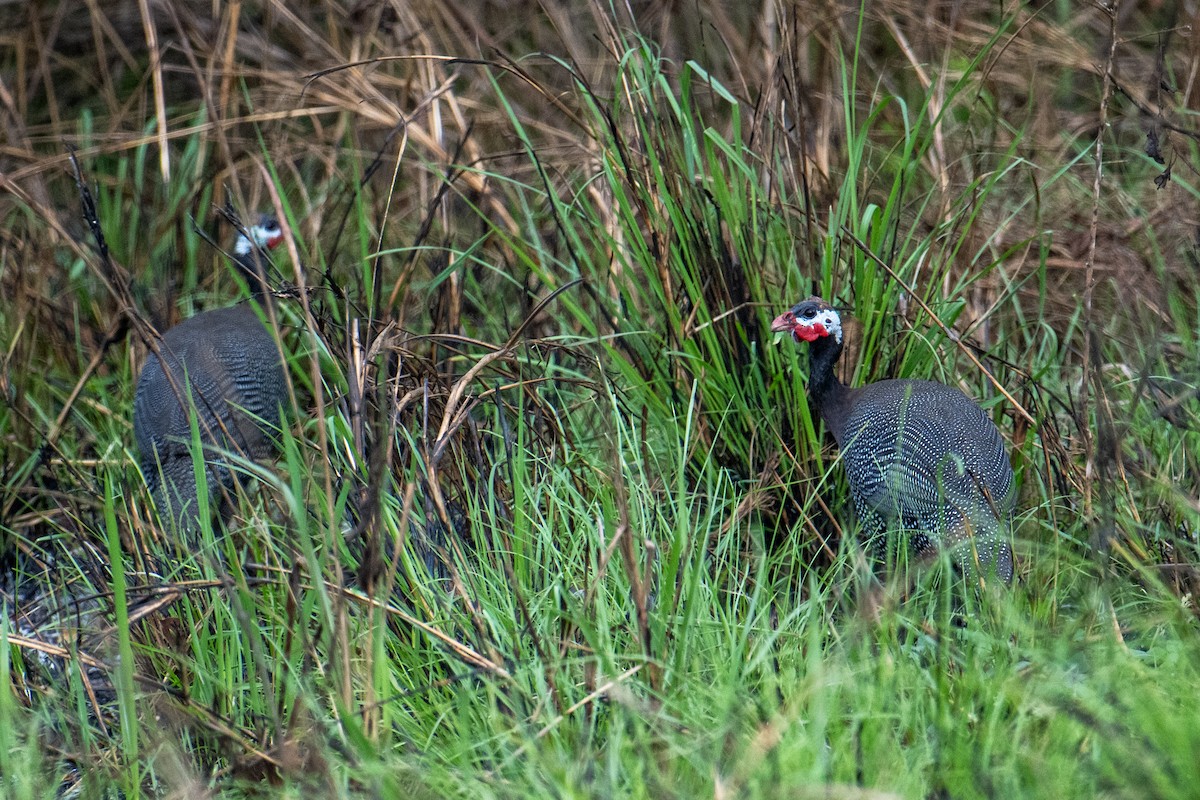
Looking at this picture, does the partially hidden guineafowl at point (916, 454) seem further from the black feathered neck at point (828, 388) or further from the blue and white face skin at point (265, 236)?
the blue and white face skin at point (265, 236)

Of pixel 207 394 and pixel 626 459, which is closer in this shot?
pixel 626 459

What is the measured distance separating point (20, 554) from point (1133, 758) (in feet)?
10.4

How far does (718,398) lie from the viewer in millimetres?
3270

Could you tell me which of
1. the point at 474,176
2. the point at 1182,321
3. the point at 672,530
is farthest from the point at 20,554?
the point at 1182,321

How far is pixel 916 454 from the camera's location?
3.13 m

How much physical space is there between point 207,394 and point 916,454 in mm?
2034

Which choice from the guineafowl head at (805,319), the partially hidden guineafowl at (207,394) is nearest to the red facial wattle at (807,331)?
the guineafowl head at (805,319)

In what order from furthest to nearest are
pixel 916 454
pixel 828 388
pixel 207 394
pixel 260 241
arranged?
pixel 260 241 → pixel 207 394 → pixel 828 388 → pixel 916 454

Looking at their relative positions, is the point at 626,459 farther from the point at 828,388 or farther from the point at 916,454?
the point at 916,454

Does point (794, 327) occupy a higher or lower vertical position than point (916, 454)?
higher

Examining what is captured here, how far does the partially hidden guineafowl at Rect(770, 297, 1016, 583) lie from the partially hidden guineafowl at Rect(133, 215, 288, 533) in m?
1.48

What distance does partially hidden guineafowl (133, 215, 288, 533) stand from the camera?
3.65 metres

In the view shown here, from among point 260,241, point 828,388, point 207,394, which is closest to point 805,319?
point 828,388

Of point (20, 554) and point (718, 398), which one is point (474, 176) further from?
point (20, 554)
